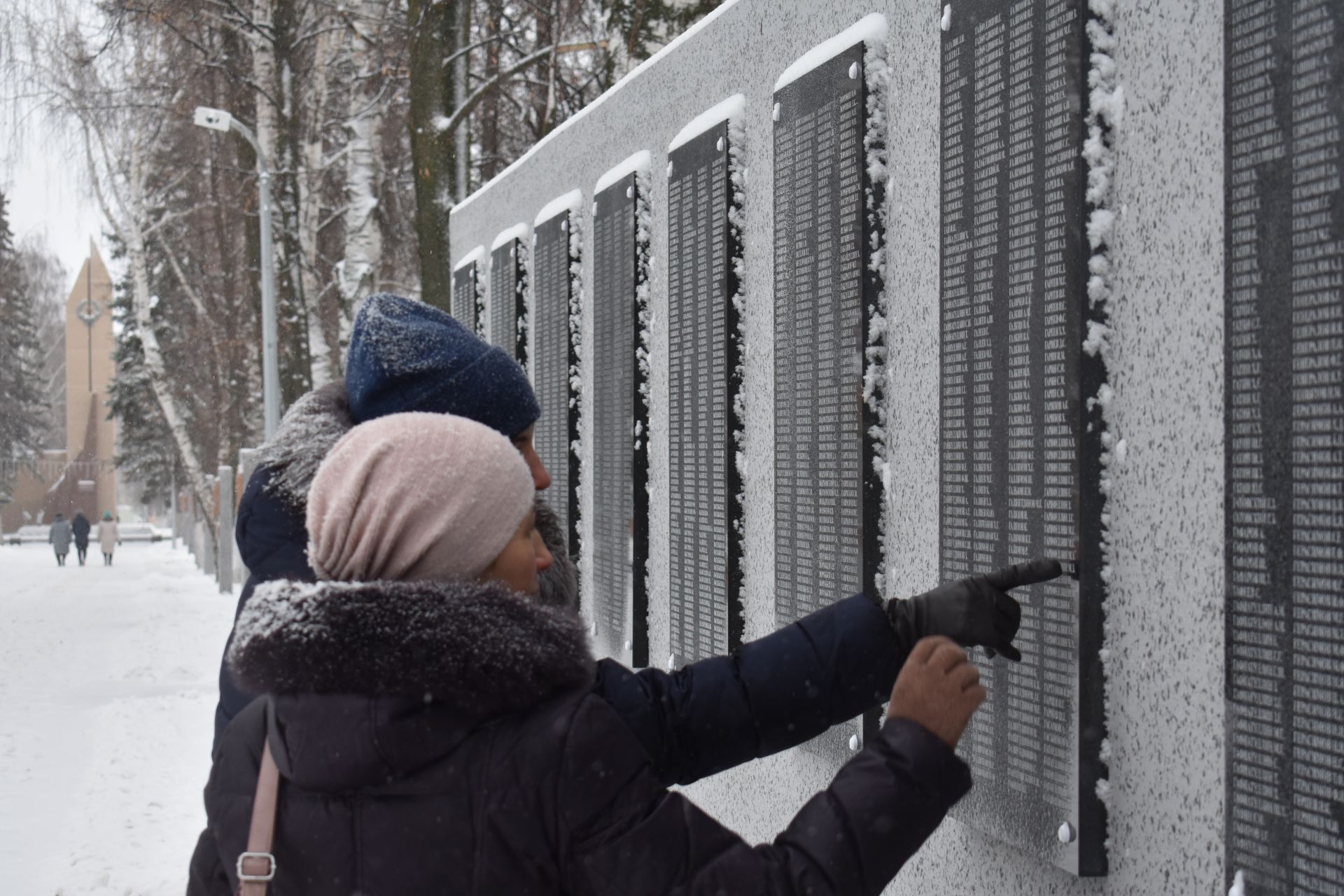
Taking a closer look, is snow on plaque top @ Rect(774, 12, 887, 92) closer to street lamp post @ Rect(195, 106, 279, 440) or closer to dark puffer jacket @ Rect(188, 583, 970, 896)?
dark puffer jacket @ Rect(188, 583, 970, 896)

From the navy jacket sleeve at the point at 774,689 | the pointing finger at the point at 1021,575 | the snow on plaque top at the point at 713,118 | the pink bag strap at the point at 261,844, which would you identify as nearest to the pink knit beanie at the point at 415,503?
the pink bag strap at the point at 261,844

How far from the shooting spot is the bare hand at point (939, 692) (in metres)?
1.88

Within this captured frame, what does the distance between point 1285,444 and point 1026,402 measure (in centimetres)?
66

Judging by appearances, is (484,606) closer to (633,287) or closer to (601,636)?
(633,287)

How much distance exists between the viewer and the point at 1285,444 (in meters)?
2.03

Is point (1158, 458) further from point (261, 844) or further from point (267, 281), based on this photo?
point (267, 281)

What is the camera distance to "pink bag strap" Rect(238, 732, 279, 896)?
1.79 meters

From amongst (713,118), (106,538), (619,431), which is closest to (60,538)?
(106,538)

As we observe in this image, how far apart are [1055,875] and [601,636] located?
3229mm

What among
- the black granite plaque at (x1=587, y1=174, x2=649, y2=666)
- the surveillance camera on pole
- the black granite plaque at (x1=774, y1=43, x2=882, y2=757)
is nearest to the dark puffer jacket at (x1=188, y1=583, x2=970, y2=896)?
the black granite plaque at (x1=774, y1=43, x2=882, y2=757)

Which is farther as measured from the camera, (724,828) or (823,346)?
(823,346)

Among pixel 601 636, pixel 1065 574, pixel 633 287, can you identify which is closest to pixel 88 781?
pixel 601 636

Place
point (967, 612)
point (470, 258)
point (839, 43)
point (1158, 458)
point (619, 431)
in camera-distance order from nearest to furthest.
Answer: point (967, 612)
point (1158, 458)
point (839, 43)
point (619, 431)
point (470, 258)

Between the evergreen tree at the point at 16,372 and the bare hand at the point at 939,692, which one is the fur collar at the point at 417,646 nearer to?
the bare hand at the point at 939,692
